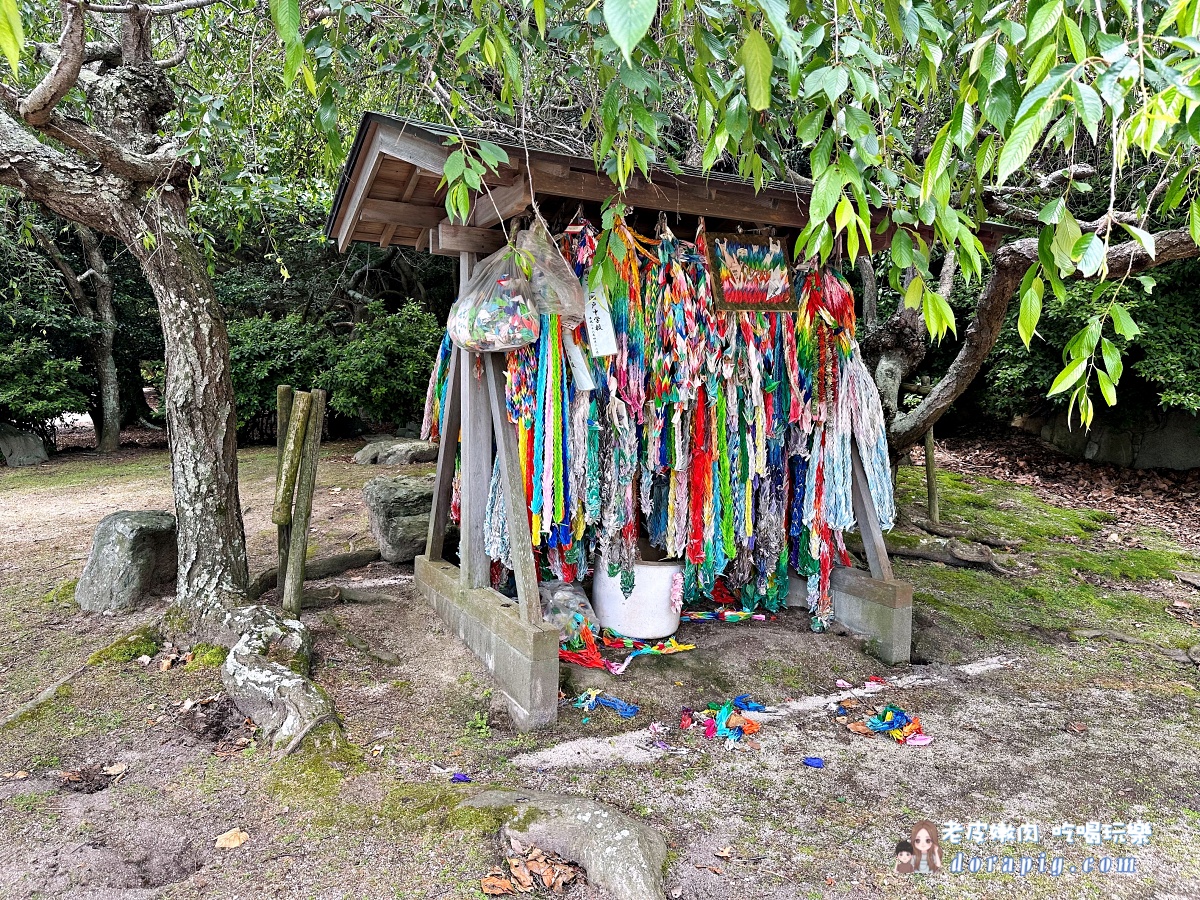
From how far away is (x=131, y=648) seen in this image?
397cm

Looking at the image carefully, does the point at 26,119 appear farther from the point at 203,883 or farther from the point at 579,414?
the point at 203,883

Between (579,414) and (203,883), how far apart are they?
8.18 feet

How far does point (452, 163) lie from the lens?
7.32ft

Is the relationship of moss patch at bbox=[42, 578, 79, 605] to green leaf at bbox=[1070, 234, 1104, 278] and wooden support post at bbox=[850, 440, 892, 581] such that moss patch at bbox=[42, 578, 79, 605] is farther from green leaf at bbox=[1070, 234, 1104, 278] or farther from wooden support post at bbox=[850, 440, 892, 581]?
→ green leaf at bbox=[1070, 234, 1104, 278]

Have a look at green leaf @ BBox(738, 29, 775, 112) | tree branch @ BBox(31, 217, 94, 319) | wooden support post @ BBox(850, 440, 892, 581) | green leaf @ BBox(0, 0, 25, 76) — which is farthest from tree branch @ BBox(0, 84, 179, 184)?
tree branch @ BBox(31, 217, 94, 319)

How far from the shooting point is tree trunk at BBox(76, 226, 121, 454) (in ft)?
37.7

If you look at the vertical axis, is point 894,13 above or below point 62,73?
below

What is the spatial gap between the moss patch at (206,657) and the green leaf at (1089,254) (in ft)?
13.1

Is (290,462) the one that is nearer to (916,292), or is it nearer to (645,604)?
(645,604)

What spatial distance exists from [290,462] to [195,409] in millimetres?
570

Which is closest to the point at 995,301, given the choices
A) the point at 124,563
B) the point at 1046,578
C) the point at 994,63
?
the point at 1046,578

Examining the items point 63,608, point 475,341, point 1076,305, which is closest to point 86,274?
point 63,608

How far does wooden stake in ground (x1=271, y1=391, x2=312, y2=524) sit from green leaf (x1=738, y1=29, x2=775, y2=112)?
11.3 feet

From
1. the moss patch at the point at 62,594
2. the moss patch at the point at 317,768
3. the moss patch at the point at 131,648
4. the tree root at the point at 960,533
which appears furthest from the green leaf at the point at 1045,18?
the tree root at the point at 960,533
